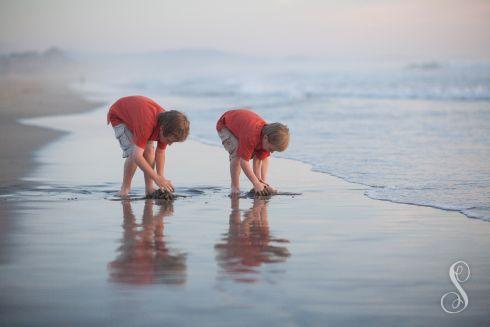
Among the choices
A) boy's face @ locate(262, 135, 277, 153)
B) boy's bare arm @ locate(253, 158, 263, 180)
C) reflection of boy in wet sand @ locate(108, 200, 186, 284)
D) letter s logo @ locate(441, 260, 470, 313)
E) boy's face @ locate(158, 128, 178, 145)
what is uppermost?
boy's face @ locate(158, 128, 178, 145)

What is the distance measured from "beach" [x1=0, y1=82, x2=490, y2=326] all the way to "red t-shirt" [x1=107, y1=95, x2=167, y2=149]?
55 cm

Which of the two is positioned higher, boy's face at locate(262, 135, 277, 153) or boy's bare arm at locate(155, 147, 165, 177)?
boy's face at locate(262, 135, 277, 153)

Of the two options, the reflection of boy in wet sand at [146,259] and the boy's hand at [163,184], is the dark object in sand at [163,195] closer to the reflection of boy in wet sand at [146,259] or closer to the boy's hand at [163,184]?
the boy's hand at [163,184]

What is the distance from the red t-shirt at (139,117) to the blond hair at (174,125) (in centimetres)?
14

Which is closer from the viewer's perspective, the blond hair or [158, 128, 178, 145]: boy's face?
the blond hair

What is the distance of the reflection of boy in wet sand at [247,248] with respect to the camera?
13.1 ft

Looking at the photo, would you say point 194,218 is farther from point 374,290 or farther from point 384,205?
point 374,290

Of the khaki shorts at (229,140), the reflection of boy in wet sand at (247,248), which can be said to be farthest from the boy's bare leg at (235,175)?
the reflection of boy in wet sand at (247,248)

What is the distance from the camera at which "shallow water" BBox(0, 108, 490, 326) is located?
10.6ft

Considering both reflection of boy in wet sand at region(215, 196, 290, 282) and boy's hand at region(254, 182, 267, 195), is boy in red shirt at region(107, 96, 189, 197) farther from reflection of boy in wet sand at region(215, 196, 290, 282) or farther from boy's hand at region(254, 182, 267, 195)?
reflection of boy in wet sand at region(215, 196, 290, 282)

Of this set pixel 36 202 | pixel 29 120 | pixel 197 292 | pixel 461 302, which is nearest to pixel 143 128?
pixel 36 202

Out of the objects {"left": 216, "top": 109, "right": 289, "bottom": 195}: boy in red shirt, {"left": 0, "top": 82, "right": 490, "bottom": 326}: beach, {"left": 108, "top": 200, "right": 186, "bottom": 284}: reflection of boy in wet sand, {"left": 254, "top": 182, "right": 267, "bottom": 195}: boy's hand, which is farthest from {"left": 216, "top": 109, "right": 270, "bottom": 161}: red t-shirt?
{"left": 108, "top": 200, "right": 186, "bottom": 284}: reflection of boy in wet sand

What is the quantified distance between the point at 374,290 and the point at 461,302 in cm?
39

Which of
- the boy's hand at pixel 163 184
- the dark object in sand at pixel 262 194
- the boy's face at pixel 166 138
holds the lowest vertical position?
the dark object in sand at pixel 262 194
